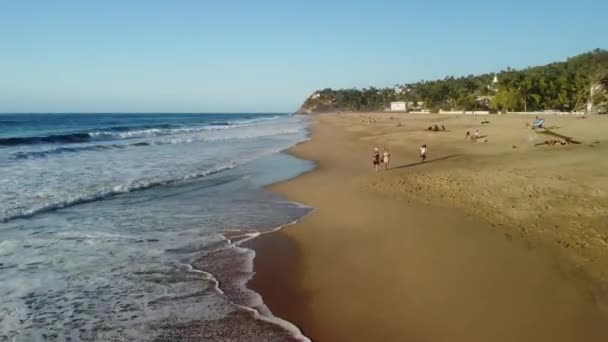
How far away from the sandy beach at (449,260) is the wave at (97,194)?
5.58m

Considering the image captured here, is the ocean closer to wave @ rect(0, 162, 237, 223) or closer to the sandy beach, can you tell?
wave @ rect(0, 162, 237, 223)

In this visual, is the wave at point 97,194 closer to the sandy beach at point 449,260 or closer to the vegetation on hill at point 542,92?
the sandy beach at point 449,260

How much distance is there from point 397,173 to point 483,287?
13311 millimetres

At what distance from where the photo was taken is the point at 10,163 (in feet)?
91.6

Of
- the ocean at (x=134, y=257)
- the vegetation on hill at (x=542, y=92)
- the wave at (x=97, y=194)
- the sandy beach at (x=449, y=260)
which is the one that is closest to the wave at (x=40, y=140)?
the ocean at (x=134, y=257)

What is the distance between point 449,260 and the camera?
898 cm

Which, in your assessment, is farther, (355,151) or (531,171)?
(355,151)

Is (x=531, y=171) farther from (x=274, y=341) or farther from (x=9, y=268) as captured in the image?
(x=9, y=268)

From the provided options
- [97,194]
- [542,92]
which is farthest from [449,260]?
[542,92]

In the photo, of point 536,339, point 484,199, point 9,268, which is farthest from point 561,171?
point 9,268

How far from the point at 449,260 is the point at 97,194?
13.0 m

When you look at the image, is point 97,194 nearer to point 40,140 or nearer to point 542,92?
point 40,140

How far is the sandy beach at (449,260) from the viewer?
6.52 meters

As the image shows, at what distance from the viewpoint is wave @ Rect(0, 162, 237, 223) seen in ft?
44.8
